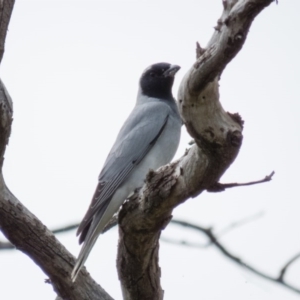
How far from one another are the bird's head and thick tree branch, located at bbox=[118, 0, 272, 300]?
9.60ft

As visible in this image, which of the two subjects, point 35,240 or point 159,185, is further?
point 35,240

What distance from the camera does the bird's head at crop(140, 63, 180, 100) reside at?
798 centimetres

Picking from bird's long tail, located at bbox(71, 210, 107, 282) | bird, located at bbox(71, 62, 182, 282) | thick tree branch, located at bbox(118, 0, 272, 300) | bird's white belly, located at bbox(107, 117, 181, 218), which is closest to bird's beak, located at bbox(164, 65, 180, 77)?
bird, located at bbox(71, 62, 182, 282)

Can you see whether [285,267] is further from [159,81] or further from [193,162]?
[159,81]

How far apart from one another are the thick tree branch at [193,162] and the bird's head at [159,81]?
293cm

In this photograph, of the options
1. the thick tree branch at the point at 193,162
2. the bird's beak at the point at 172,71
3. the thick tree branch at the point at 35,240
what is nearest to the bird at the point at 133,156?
the bird's beak at the point at 172,71

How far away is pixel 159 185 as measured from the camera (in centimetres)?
472

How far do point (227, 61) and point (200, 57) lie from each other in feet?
0.48

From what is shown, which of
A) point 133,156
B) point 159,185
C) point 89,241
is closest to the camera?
point 159,185

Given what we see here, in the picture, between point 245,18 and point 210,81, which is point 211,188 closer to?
point 210,81

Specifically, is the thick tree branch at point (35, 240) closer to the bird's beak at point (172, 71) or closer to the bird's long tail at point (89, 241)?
the bird's long tail at point (89, 241)

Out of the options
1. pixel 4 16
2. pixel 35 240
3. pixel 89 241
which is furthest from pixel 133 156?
pixel 4 16

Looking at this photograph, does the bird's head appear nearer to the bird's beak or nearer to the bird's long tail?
the bird's beak

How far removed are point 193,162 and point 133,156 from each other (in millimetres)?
2450
